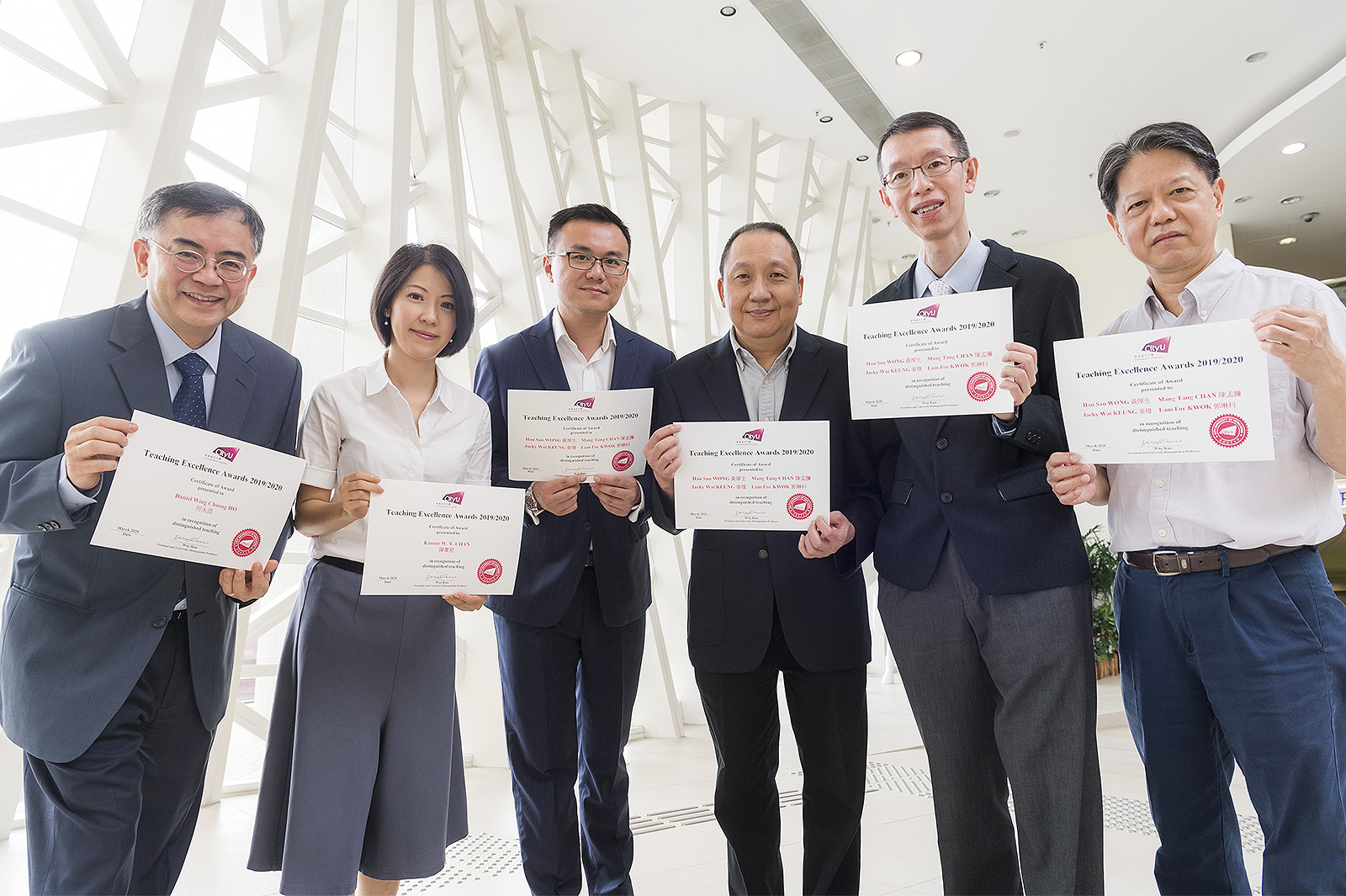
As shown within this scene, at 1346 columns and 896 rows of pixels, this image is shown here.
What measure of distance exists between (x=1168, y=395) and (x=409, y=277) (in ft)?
6.12

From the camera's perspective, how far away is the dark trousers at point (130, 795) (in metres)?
1.56

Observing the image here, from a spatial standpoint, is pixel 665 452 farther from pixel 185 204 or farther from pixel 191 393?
pixel 185 204

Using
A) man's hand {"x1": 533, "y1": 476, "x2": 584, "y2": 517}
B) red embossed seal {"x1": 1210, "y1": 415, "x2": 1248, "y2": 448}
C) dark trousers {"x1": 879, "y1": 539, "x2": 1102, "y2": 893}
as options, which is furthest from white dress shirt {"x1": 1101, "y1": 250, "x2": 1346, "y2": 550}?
man's hand {"x1": 533, "y1": 476, "x2": 584, "y2": 517}

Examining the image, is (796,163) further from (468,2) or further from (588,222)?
(588,222)

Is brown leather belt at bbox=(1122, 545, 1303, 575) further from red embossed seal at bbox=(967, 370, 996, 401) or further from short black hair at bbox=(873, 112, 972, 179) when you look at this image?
short black hair at bbox=(873, 112, 972, 179)

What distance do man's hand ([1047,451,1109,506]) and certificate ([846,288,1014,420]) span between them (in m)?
0.16

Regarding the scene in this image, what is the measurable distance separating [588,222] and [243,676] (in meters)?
3.78

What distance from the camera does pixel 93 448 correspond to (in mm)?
1517

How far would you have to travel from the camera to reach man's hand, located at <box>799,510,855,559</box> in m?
1.98

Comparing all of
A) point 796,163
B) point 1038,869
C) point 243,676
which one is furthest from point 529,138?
point 1038,869

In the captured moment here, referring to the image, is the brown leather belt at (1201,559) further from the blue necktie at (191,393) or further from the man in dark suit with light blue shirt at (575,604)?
the blue necktie at (191,393)

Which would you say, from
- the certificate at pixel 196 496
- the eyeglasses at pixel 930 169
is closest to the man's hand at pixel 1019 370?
the eyeglasses at pixel 930 169

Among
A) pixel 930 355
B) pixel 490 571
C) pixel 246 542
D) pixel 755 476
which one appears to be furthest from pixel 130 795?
pixel 930 355

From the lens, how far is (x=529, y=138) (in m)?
6.35
